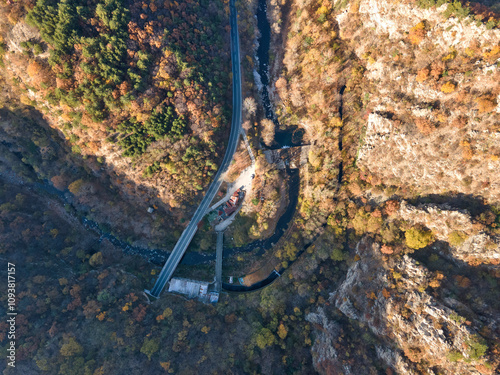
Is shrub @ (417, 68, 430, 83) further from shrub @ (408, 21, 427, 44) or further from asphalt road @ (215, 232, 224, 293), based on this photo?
asphalt road @ (215, 232, 224, 293)

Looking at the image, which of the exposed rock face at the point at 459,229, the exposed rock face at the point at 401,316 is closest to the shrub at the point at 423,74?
the exposed rock face at the point at 459,229

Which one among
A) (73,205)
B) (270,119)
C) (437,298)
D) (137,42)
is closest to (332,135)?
(270,119)

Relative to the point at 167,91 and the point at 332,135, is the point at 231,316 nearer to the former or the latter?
the point at 332,135

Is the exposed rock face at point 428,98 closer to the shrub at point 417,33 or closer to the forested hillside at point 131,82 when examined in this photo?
the shrub at point 417,33

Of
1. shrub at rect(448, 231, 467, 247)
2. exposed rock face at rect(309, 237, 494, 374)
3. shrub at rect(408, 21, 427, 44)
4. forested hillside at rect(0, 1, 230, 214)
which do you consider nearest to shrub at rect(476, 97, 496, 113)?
shrub at rect(408, 21, 427, 44)

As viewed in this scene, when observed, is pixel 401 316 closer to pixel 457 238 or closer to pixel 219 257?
pixel 457 238
